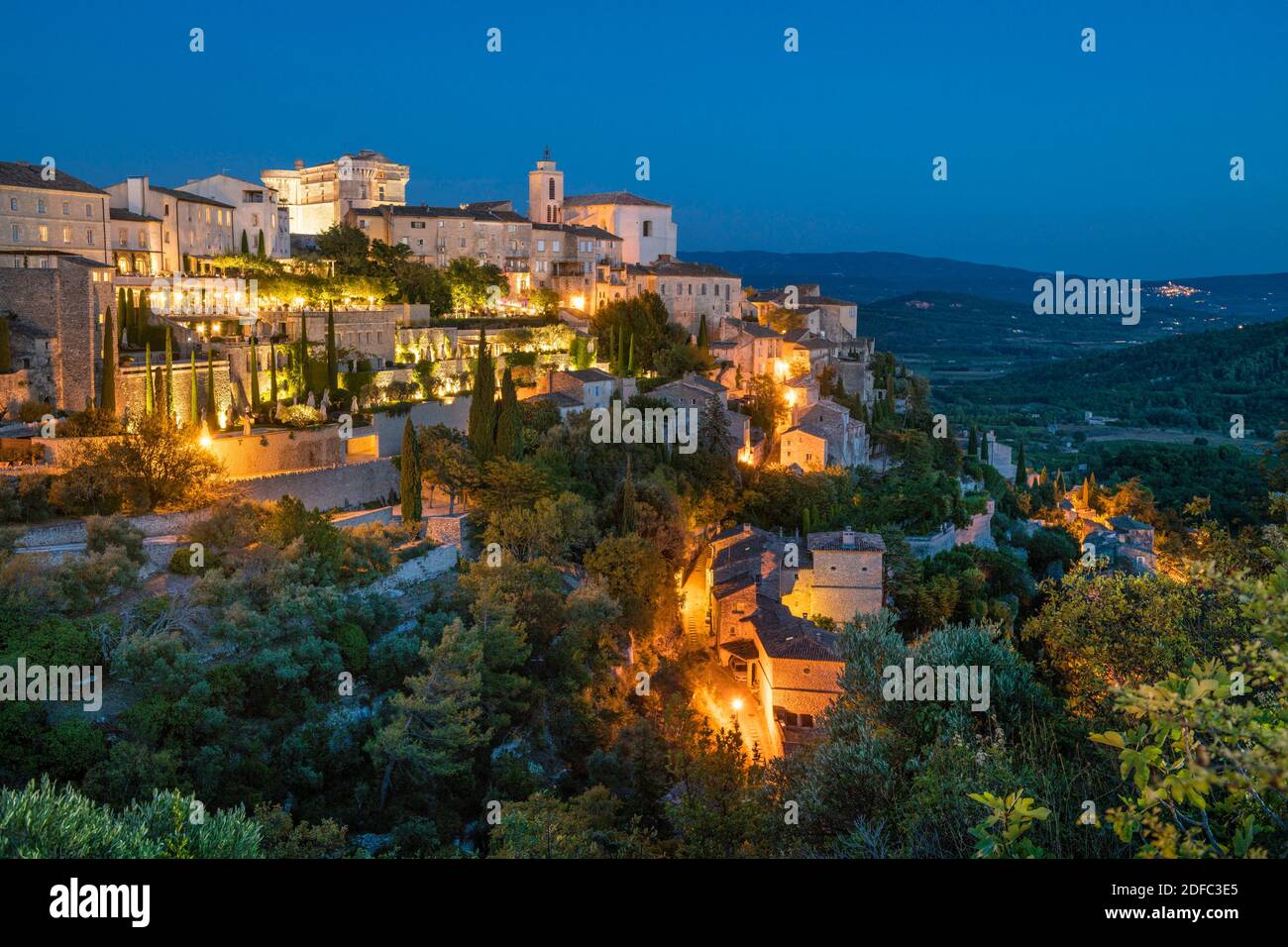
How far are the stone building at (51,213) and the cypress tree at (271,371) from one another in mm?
5896

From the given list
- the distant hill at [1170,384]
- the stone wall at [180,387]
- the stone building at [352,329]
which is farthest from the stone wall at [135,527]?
the distant hill at [1170,384]

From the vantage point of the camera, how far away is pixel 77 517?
18406 millimetres

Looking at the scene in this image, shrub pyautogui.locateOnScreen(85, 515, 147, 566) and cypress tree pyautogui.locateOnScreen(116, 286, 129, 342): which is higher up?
cypress tree pyautogui.locateOnScreen(116, 286, 129, 342)

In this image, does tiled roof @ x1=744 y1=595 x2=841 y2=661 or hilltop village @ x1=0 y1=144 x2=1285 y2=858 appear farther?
tiled roof @ x1=744 y1=595 x2=841 y2=661

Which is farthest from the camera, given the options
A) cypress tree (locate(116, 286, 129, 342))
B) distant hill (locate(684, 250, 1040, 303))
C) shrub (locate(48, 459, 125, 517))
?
distant hill (locate(684, 250, 1040, 303))

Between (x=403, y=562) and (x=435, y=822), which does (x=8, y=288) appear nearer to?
(x=403, y=562)

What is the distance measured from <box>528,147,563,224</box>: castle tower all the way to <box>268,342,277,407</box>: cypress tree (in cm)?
1971

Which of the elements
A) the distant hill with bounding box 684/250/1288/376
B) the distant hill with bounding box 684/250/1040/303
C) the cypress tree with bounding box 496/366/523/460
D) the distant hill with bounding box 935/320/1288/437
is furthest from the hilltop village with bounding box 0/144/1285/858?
the distant hill with bounding box 684/250/1040/303

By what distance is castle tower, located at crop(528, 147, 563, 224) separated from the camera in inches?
1758

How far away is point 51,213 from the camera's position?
89.1ft

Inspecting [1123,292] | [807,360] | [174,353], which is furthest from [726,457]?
[174,353]

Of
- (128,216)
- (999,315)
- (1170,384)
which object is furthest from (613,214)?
(999,315)

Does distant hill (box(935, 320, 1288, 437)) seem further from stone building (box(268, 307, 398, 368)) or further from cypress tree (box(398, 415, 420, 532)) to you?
cypress tree (box(398, 415, 420, 532))

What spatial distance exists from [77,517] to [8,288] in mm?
7450
